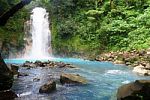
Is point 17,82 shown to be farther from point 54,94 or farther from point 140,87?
point 140,87

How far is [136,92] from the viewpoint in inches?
312

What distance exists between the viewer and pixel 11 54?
31.9 meters

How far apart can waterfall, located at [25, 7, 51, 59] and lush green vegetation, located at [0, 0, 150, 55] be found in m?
0.83

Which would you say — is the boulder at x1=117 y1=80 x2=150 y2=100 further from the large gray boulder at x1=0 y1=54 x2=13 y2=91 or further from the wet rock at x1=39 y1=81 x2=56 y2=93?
the large gray boulder at x1=0 y1=54 x2=13 y2=91

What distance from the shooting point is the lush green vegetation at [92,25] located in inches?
1259

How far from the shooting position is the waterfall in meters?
34.8

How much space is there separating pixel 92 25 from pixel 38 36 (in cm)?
702

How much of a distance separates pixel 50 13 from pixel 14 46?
7.63 metres

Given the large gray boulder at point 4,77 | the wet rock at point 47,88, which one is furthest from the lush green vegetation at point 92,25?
the large gray boulder at point 4,77

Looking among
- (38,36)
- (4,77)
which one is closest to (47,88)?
(4,77)

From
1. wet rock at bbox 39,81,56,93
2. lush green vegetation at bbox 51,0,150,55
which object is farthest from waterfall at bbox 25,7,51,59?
wet rock at bbox 39,81,56,93

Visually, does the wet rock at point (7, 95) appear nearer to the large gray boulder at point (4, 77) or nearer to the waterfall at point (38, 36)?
the large gray boulder at point (4, 77)

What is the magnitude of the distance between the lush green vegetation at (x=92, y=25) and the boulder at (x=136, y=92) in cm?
2159

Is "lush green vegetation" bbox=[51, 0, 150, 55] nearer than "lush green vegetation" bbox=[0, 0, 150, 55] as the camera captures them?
No
